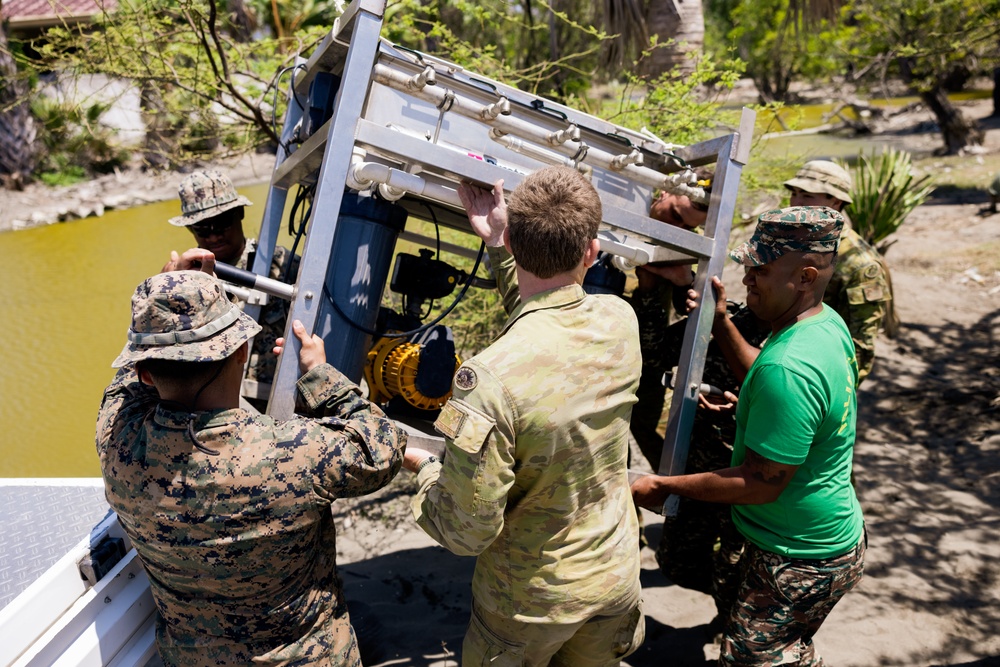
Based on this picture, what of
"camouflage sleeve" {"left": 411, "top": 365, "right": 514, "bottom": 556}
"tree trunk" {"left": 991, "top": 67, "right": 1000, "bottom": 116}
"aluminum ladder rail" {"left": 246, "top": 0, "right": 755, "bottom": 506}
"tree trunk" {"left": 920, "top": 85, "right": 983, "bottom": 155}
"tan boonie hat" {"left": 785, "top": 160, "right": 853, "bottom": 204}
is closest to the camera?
"camouflage sleeve" {"left": 411, "top": 365, "right": 514, "bottom": 556}

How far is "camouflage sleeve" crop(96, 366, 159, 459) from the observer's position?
190 centimetres

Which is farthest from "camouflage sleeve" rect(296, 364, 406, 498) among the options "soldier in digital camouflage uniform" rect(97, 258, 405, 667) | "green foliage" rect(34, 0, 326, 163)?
"green foliage" rect(34, 0, 326, 163)

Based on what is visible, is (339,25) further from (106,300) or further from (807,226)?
(106,300)

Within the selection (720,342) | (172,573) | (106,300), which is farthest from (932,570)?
(106,300)

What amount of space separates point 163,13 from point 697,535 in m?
5.78

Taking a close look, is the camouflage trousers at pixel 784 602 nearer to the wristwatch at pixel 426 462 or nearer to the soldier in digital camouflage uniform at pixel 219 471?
the wristwatch at pixel 426 462

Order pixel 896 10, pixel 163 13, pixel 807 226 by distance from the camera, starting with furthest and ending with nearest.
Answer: pixel 896 10 → pixel 163 13 → pixel 807 226

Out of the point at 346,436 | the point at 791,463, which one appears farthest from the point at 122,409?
the point at 791,463

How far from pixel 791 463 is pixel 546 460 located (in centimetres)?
90

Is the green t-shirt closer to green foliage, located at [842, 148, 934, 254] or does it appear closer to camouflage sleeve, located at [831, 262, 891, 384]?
camouflage sleeve, located at [831, 262, 891, 384]

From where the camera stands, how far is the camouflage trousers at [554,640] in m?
2.00

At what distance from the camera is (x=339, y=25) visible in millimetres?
2320

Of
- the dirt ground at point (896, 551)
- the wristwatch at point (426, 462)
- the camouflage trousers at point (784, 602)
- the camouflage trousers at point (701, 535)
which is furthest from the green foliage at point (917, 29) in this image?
the wristwatch at point (426, 462)

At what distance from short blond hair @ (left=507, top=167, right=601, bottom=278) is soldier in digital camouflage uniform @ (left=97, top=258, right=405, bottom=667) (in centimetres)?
69
